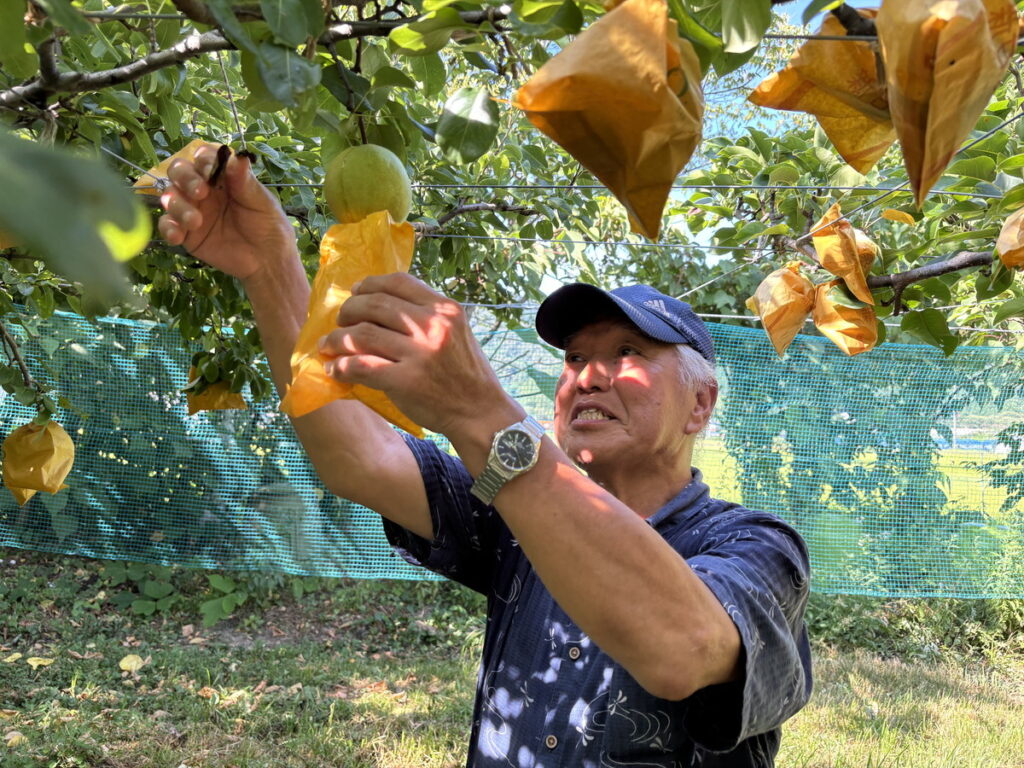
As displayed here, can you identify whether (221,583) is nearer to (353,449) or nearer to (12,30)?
(353,449)

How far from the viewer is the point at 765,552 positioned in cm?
123

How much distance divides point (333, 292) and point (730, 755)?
0.86 metres

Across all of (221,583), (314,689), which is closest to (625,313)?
(314,689)

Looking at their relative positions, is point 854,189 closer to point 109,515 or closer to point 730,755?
point 730,755

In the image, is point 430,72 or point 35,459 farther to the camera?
point 35,459

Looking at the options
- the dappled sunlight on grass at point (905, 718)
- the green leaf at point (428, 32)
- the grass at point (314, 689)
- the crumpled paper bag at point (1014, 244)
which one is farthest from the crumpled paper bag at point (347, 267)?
the dappled sunlight on grass at point (905, 718)

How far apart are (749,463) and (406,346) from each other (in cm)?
409

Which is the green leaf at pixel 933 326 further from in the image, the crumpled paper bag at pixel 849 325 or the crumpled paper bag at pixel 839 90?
the crumpled paper bag at pixel 839 90

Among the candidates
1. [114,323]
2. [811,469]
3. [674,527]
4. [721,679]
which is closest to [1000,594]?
[811,469]

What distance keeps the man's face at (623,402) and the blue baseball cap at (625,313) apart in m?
0.03

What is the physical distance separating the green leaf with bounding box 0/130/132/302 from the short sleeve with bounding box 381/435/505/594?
→ 4.26 ft

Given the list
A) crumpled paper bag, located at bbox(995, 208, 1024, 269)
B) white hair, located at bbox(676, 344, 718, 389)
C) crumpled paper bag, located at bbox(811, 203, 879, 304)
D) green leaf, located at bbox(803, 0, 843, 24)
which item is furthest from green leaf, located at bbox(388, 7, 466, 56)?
crumpled paper bag, located at bbox(811, 203, 879, 304)

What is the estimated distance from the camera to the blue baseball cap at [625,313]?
1.59m

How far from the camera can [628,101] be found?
698 mm
